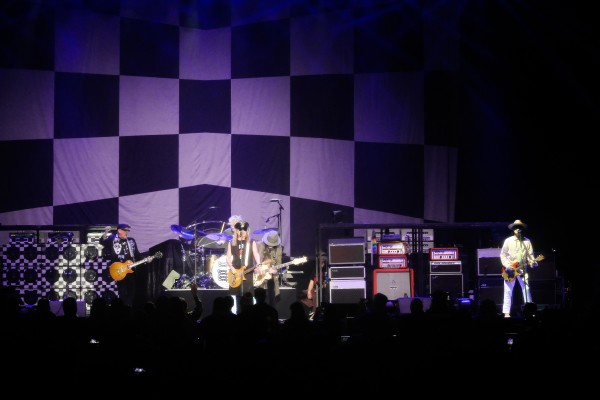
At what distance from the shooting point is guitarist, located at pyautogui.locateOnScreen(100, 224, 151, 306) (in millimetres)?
10398

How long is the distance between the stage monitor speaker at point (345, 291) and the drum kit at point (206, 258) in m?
2.14

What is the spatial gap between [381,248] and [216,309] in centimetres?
494

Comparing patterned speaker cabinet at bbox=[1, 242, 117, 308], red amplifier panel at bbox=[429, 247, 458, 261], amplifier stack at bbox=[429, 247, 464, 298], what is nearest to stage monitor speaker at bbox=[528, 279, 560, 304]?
amplifier stack at bbox=[429, 247, 464, 298]

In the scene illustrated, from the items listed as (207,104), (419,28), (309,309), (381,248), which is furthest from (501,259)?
(207,104)

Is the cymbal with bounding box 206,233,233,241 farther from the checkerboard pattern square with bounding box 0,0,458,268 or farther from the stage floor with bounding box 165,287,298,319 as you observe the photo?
the checkerboard pattern square with bounding box 0,0,458,268

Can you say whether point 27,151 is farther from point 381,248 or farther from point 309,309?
point 381,248

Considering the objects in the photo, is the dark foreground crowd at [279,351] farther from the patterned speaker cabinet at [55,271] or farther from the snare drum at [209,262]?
the snare drum at [209,262]

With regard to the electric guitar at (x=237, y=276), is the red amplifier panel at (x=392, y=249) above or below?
Answer: above

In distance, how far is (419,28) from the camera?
12227 millimetres

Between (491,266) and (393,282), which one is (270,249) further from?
(491,266)

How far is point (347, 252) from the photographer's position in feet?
31.4

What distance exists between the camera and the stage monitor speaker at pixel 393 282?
949 centimetres

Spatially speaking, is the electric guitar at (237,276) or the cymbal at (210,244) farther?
the cymbal at (210,244)

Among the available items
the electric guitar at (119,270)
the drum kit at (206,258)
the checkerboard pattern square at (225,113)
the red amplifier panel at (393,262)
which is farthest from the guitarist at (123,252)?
the red amplifier panel at (393,262)
